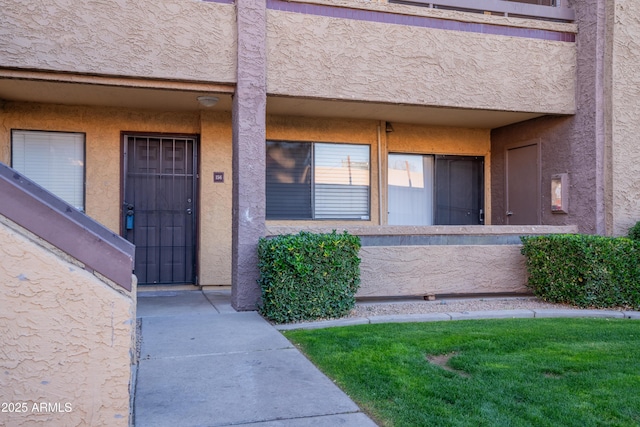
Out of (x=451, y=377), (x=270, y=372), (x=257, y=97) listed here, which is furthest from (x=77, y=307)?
(x=257, y=97)

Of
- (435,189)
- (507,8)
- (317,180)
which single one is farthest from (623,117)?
(317,180)

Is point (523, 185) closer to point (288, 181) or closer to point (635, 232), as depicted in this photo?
point (635, 232)

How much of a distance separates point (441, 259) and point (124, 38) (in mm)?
5695

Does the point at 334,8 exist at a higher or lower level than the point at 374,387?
higher

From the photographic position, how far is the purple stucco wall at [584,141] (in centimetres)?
887

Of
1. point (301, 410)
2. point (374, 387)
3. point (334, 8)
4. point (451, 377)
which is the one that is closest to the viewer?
point (301, 410)

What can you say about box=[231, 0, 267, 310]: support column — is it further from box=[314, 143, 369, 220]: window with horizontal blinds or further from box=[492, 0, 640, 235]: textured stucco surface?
box=[492, 0, 640, 235]: textured stucco surface

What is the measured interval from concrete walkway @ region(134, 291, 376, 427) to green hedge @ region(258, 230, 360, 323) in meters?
0.43

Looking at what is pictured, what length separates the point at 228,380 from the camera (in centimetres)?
464

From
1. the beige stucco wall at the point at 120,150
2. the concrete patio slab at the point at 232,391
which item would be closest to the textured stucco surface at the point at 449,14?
the beige stucco wall at the point at 120,150

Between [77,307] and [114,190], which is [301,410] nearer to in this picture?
[77,307]

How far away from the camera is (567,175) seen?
9.32 meters

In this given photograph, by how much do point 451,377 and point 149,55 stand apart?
5.71 m

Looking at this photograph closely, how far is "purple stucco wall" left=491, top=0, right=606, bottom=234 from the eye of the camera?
887 cm
